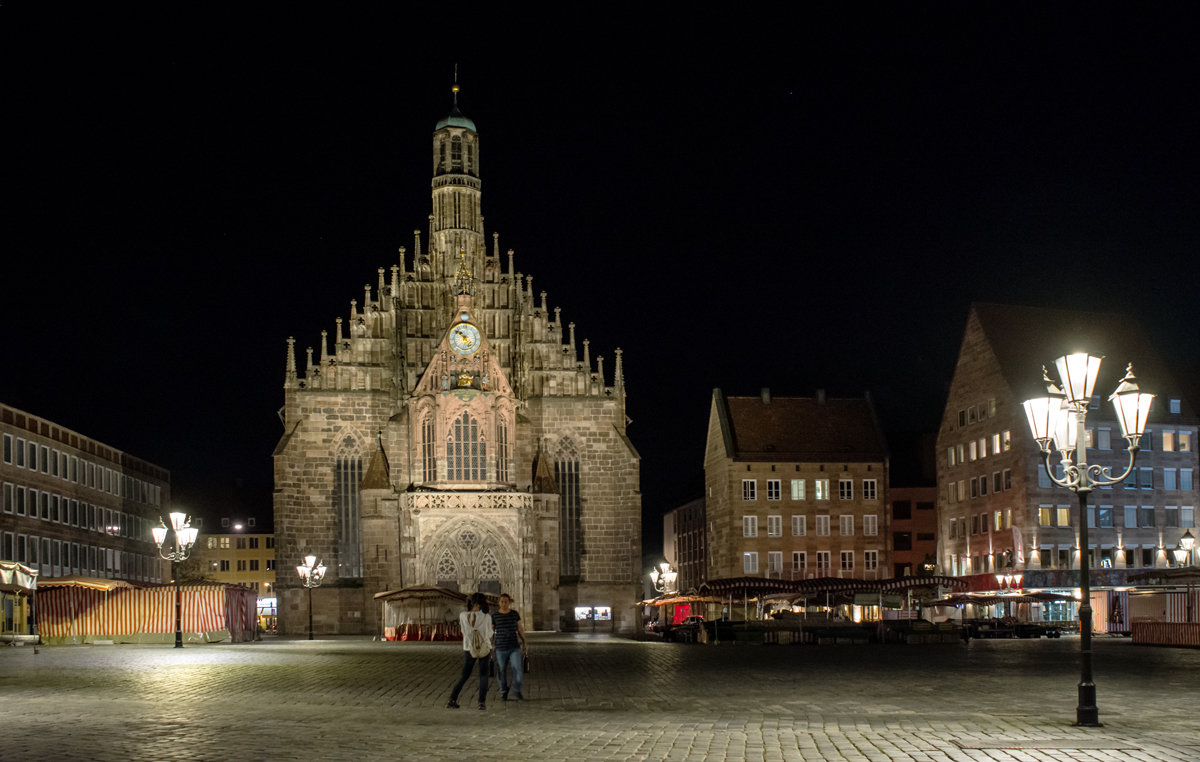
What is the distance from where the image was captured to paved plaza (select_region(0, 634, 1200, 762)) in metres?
14.9

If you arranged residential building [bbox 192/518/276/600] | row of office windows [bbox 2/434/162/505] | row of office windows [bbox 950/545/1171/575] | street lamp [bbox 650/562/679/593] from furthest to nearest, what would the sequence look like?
1. residential building [bbox 192/518/276/600]
2. row of office windows [bbox 2/434/162/505]
3. street lamp [bbox 650/562/679/593]
4. row of office windows [bbox 950/545/1171/575]

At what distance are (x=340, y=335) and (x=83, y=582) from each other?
25053 mm

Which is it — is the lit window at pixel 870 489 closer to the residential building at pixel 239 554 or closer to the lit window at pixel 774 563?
the lit window at pixel 774 563

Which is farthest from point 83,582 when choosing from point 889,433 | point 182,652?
point 889,433

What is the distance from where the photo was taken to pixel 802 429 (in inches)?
3524

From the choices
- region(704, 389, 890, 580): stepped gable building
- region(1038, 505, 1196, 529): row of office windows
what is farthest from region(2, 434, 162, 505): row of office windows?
region(1038, 505, 1196, 529): row of office windows

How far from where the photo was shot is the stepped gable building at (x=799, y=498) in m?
86.1

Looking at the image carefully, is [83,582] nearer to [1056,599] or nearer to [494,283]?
[494,283]

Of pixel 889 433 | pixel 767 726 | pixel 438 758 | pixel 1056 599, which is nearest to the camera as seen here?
pixel 438 758

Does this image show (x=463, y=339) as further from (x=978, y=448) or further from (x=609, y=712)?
(x=609, y=712)

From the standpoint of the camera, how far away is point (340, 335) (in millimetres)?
72875

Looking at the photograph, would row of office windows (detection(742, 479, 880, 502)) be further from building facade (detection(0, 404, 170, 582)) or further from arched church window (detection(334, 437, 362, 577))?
building facade (detection(0, 404, 170, 582))

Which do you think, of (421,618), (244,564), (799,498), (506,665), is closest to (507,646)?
(506,665)

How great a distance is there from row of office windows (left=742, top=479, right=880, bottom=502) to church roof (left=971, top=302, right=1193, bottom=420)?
482 inches
